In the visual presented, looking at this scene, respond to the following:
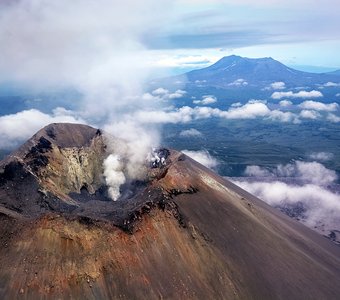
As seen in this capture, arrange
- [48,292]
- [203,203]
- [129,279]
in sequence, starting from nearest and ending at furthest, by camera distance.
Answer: [48,292] → [129,279] → [203,203]

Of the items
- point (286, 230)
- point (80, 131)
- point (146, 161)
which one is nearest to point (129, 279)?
point (286, 230)

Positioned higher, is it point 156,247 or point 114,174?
point 156,247

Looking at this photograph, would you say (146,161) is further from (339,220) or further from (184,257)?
(339,220)

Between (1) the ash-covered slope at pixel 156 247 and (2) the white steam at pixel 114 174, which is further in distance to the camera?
(2) the white steam at pixel 114 174

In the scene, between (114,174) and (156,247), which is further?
(114,174)

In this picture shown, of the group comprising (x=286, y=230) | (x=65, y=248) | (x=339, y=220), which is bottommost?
(x=339, y=220)

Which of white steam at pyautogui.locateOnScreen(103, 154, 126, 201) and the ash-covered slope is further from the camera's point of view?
white steam at pyautogui.locateOnScreen(103, 154, 126, 201)

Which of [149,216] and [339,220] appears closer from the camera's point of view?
[149,216]

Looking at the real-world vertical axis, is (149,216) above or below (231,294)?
above
